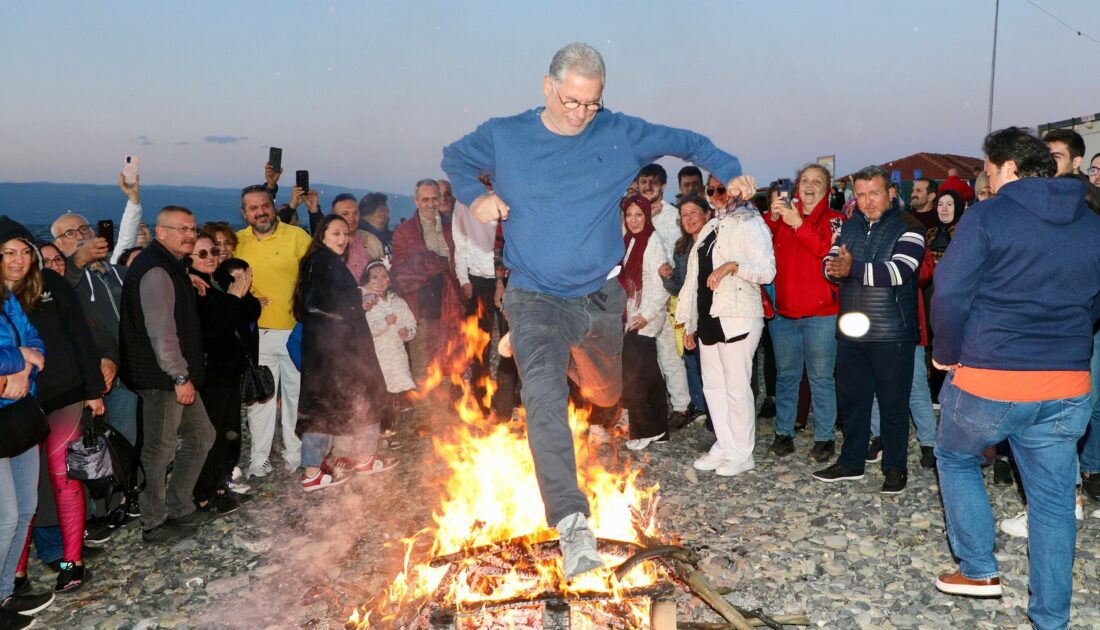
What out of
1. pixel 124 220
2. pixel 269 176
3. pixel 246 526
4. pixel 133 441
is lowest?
pixel 246 526

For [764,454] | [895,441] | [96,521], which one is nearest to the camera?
[96,521]

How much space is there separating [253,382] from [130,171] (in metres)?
2.68

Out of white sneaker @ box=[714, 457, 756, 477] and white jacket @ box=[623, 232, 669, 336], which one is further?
white jacket @ box=[623, 232, 669, 336]

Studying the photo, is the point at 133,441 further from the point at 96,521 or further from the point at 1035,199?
the point at 1035,199

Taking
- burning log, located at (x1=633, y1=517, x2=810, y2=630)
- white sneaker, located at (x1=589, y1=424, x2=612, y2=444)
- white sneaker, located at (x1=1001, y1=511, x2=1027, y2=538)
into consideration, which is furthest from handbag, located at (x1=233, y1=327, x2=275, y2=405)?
white sneaker, located at (x1=1001, y1=511, x2=1027, y2=538)

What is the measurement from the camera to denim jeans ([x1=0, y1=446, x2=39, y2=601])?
4148 mm

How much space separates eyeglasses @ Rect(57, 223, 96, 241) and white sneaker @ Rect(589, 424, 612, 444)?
16.5ft

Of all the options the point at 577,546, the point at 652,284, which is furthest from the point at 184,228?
the point at 652,284

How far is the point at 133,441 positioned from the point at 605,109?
5002 millimetres

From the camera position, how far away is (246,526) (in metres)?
5.66

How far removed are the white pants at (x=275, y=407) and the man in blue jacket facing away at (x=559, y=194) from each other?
135 inches

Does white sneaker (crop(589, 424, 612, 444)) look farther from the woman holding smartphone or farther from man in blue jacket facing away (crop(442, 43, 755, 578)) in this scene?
the woman holding smartphone

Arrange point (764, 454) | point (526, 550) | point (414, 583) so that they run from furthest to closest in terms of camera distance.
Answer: point (764, 454), point (414, 583), point (526, 550)

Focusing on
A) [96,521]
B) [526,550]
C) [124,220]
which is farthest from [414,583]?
[124,220]
